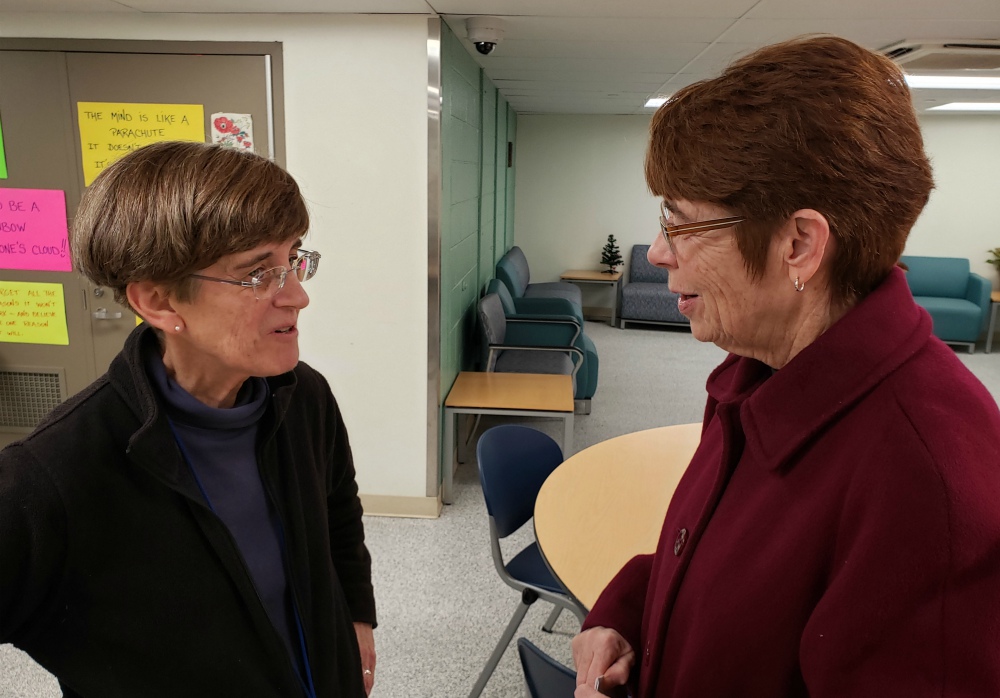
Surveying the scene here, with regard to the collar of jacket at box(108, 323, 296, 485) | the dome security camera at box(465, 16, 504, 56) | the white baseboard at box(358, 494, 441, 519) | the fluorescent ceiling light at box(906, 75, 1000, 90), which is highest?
the fluorescent ceiling light at box(906, 75, 1000, 90)

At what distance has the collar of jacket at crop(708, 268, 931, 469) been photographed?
2.47 feet

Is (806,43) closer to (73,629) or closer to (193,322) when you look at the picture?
(193,322)

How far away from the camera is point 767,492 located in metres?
0.82

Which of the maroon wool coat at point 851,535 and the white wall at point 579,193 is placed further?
the white wall at point 579,193

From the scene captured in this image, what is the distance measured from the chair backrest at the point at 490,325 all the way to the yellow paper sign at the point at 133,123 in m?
1.89

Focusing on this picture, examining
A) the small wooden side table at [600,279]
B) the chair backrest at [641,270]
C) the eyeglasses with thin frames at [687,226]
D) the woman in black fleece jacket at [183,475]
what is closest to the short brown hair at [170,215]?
the woman in black fleece jacket at [183,475]

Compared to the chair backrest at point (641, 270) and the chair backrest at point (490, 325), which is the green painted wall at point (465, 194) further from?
the chair backrest at point (641, 270)

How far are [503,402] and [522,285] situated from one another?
341 centimetres

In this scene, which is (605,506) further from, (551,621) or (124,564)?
(124,564)

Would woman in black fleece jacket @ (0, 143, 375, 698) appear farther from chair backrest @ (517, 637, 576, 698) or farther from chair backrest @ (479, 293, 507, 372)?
chair backrest @ (479, 293, 507, 372)

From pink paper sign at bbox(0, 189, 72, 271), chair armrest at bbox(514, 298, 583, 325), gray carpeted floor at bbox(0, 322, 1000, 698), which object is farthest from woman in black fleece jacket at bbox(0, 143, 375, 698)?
chair armrest at bbox(514, 298, 583, 325)

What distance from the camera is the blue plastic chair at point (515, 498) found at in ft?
7.29

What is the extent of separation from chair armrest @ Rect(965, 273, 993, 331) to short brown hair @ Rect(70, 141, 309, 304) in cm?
779

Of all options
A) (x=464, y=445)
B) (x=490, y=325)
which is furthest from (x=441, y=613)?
(x=490, y=325)
